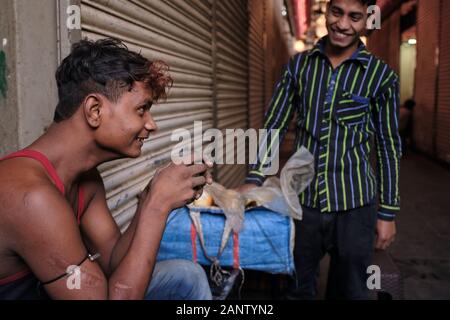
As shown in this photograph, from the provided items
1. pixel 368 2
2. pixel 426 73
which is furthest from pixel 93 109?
pixel 426 73

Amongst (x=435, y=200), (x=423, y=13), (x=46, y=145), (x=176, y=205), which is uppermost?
(x=423, y=13)

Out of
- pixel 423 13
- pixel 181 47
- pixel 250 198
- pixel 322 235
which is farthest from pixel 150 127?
pixel 423 13

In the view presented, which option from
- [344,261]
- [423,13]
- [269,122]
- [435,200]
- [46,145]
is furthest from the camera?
[423,13]

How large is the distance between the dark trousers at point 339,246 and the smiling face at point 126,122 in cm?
146

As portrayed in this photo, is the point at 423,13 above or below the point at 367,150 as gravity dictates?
above

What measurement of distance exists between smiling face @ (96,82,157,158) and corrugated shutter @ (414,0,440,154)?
12.4 meters

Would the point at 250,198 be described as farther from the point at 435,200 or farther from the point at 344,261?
the point at 435,200

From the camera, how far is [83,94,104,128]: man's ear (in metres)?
1.62

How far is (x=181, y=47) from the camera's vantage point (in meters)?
3.82

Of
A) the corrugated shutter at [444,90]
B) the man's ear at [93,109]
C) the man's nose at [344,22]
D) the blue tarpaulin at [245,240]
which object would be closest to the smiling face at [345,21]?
the man's nose at [344,22]

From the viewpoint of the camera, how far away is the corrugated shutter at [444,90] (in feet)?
37.9

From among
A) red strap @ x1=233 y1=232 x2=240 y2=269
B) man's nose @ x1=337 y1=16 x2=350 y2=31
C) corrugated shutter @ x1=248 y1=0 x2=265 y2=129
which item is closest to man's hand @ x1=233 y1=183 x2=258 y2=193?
red strap @ x1=233 y1=232 x2=240 y2=269

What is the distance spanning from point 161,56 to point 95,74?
1702mm

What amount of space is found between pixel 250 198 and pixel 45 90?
4.70 ft
